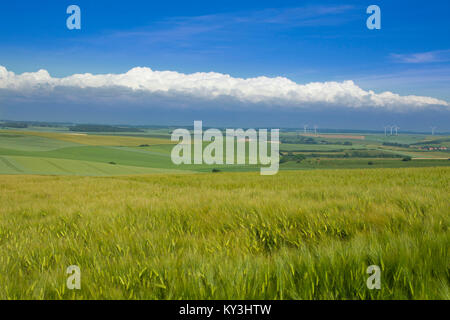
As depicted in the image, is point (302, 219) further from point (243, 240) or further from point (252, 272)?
Answer: point (252, 272)

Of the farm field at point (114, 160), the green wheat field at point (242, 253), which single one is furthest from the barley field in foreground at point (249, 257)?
the farm field at point (114, 160)

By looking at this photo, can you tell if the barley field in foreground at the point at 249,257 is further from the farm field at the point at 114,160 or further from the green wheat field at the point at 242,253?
the farm field at the point at 114,160

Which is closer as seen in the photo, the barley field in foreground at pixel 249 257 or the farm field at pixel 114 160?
the barley field in foreground at pixel 249 257

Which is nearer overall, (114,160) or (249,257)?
(249,257)

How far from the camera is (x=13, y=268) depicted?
2223 millimetres

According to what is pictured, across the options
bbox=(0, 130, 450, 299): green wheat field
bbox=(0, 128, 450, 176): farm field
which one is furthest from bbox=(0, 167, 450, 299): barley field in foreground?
bbox=(0, 128, 450, 176): farm field

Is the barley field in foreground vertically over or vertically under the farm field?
over

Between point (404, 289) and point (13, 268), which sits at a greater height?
point (404, 289)

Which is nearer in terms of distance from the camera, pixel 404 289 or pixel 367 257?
pixel 404 289

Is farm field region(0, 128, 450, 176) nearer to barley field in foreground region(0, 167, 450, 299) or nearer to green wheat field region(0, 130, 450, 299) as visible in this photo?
green wheat field region(0, 130, 450, 299)

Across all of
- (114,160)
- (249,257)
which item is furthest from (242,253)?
(114,160)

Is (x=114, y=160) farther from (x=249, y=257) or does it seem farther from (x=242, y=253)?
(x=249, y=257)

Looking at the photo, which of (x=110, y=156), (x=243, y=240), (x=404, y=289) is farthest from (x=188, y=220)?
(x=110, y=156)

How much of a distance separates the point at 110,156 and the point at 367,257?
68987 millimetres
